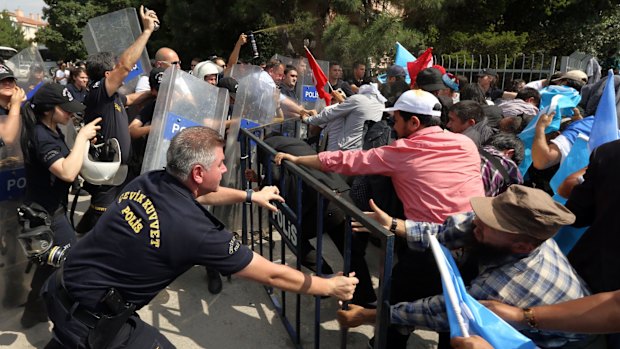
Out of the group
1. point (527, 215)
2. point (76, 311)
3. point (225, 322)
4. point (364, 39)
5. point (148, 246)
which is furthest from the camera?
point (364, 39)

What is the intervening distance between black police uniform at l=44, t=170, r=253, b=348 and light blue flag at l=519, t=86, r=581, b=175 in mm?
2543

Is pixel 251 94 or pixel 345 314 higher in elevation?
pixel 251 94

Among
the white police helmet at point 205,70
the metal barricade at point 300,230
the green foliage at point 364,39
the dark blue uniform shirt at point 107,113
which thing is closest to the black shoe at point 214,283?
the metal barricade at point 300,230

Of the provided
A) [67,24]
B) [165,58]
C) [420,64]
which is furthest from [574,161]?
[67,24]

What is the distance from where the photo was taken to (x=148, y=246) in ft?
5.74

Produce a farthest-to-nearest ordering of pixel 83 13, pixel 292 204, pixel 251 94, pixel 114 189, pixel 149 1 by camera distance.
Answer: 1. pixel 83 13
2. pixel 149 1
3. pixel 251 94
4. pixel 114 189
5. pixel 292 204

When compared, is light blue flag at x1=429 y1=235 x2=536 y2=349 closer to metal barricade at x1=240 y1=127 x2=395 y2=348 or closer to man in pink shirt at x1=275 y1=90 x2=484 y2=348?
metal barricade at x1=240 y1=127 x2=395 y2=348

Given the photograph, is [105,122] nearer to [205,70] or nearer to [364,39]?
[205,70]

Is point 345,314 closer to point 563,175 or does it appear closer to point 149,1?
point 563,175

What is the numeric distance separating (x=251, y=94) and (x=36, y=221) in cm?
201

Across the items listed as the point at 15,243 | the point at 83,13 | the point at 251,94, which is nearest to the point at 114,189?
the point at 15,243

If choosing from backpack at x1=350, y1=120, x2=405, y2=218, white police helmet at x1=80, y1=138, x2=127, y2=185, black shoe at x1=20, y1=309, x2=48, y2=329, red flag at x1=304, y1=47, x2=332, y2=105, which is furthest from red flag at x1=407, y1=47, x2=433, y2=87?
black shoe at x1=20, y1=309, x2=48, y2=329

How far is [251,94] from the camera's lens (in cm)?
389

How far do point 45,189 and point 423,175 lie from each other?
2.46 metres
